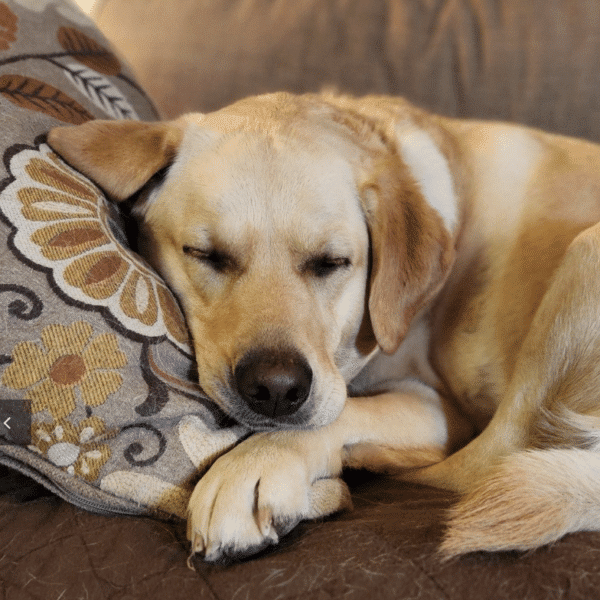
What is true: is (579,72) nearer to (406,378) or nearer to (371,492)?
(406,378)

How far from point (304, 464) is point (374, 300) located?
41 centimetres

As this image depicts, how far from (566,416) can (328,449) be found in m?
0.47

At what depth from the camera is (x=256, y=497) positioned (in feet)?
3.29

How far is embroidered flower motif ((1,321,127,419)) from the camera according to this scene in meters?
0.96

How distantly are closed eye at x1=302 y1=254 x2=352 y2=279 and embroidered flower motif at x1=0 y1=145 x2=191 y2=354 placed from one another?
0.30 meters

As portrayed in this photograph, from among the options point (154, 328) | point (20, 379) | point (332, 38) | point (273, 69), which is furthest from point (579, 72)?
point (20, 379)

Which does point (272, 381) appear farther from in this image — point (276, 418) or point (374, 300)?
point (374, 300)

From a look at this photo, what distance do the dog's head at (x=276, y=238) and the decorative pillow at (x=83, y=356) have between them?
0.27ft

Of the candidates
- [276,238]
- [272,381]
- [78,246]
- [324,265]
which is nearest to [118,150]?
[78,246]

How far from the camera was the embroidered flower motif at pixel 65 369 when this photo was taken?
0.96 m

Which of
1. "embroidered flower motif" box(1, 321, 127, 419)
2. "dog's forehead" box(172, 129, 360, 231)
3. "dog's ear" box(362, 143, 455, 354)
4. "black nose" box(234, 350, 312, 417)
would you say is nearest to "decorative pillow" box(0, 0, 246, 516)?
"embroidered flower motif" box(1, 321, 127, 419)

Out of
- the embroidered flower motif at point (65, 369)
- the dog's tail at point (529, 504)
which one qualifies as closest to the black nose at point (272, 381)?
the embroidered flower motif at point (65, 369)

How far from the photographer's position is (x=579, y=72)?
202 centimetres

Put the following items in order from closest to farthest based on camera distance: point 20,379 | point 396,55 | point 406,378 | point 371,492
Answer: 1. point 20,379
2. point 371,492
3. point 406,378
4. point 396,55
